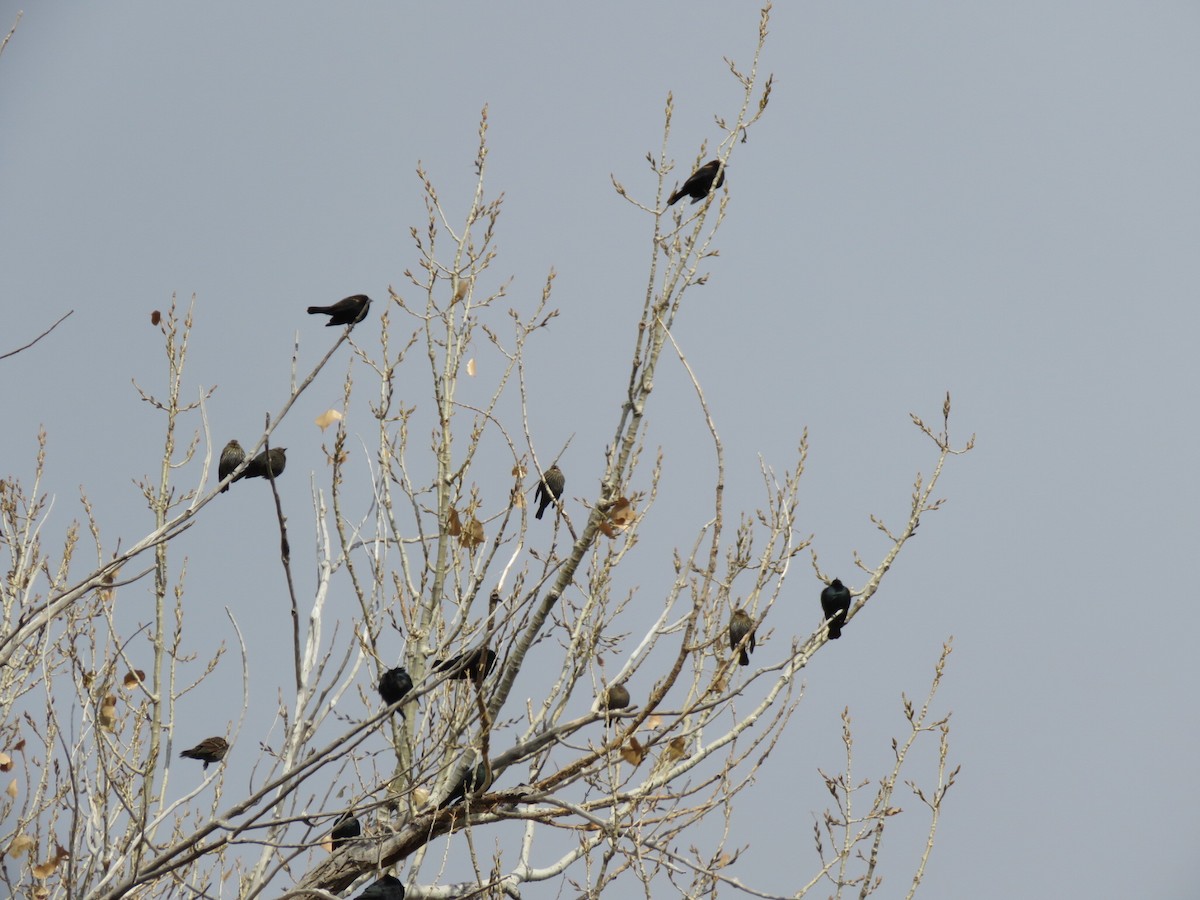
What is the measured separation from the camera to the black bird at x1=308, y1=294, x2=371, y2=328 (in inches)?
251

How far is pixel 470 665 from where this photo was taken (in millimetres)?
4152

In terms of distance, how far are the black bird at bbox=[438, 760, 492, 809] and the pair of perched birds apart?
42.4 inches

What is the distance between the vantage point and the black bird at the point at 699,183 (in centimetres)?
573

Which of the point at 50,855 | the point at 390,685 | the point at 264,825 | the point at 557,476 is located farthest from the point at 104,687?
the point at 557,476

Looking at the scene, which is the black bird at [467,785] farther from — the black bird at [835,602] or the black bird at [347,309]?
the black bird at [347,309]

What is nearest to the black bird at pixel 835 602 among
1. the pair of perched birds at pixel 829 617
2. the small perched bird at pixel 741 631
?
the pair of perched birds at pixel 829 617

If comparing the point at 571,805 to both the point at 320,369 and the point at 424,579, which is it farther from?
the point at 320,369

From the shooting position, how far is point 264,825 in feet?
10.3

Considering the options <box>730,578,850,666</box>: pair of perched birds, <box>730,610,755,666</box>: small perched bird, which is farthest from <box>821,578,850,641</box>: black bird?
<box>730,610,755,666</box>: small perched bird

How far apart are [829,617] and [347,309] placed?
10.4ft

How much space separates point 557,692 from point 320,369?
1.92 metres

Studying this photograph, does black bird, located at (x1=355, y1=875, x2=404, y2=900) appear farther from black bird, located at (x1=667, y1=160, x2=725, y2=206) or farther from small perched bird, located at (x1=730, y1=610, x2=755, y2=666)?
black bird, located at (x1=667, y1=160, x2=725, y2=206)

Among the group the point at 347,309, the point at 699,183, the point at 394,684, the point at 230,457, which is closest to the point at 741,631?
the point at 394,684

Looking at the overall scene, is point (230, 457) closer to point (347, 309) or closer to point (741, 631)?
point (347, 309)
